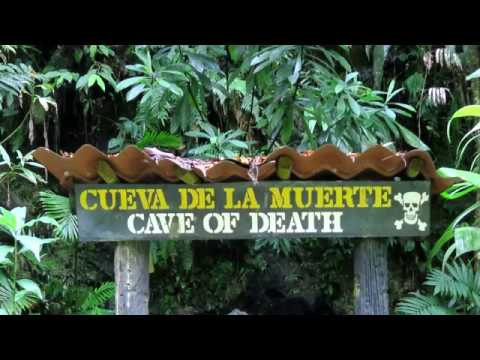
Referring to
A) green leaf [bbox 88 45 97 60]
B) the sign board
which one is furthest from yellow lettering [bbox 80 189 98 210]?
green leaf [bbox 88 45 97 60]

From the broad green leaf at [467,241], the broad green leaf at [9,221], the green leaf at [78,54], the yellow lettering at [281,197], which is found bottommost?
the broad green leaf at [467,241]

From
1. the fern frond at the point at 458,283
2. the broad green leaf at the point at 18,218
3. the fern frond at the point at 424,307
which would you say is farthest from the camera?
the fern frond at the point at 424,307

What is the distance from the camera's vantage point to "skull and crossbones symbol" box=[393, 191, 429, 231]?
8.36 ft

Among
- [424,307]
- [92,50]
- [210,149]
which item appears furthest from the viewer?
[92,50]

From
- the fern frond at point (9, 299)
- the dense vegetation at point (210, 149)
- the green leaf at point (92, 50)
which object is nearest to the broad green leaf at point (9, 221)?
the fern frond at point (9, 299)

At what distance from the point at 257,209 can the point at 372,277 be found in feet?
2.25

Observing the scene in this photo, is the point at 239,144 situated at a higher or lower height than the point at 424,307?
higher

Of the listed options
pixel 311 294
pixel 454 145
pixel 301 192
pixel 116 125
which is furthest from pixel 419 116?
pixel 301 192

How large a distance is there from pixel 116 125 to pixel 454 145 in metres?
3.53

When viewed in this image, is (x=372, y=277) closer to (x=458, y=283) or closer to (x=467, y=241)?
(x=467, y=241)

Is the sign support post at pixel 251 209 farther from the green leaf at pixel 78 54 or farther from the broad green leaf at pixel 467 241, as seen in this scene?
the green leaf at pixel 78 54

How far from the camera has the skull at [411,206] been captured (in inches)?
100

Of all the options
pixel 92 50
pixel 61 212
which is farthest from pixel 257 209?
pixel 92 50

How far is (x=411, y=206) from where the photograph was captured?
255 centimetres
